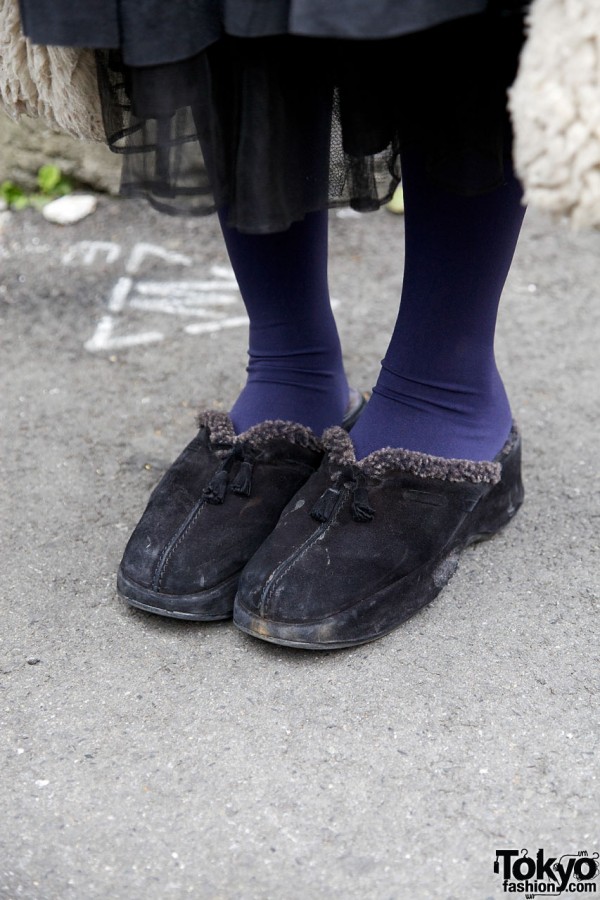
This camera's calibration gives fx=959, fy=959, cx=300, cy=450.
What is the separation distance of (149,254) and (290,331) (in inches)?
35.2

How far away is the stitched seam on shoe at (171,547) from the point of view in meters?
1.00

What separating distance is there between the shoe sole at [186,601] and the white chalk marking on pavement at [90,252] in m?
1.05

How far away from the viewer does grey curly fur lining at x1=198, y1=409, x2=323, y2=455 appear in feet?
3.49

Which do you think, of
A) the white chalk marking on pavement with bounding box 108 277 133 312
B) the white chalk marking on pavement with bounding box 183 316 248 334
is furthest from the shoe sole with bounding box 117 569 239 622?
the white chalk marking on pavement with bounding box 108 277 133 312

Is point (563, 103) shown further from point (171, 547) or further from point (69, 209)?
point (69, 209)

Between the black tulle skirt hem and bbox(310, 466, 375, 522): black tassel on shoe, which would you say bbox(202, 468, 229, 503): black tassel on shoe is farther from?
the black tulle skirt hem

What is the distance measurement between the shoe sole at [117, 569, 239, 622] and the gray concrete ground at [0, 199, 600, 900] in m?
0.03

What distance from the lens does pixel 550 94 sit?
0.64 meters

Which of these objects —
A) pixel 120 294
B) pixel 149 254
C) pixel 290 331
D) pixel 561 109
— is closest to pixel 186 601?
pixel 290 331

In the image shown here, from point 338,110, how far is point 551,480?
0.62m

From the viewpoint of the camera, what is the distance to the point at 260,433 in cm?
106

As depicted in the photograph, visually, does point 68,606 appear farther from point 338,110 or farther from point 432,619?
point 338,110

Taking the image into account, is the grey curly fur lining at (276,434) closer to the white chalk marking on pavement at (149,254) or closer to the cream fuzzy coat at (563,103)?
the cream fuzzy coat at (563,103)

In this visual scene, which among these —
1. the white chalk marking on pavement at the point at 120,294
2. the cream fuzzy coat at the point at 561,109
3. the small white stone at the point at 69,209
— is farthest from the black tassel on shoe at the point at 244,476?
the small white stone at the point at 69,209
